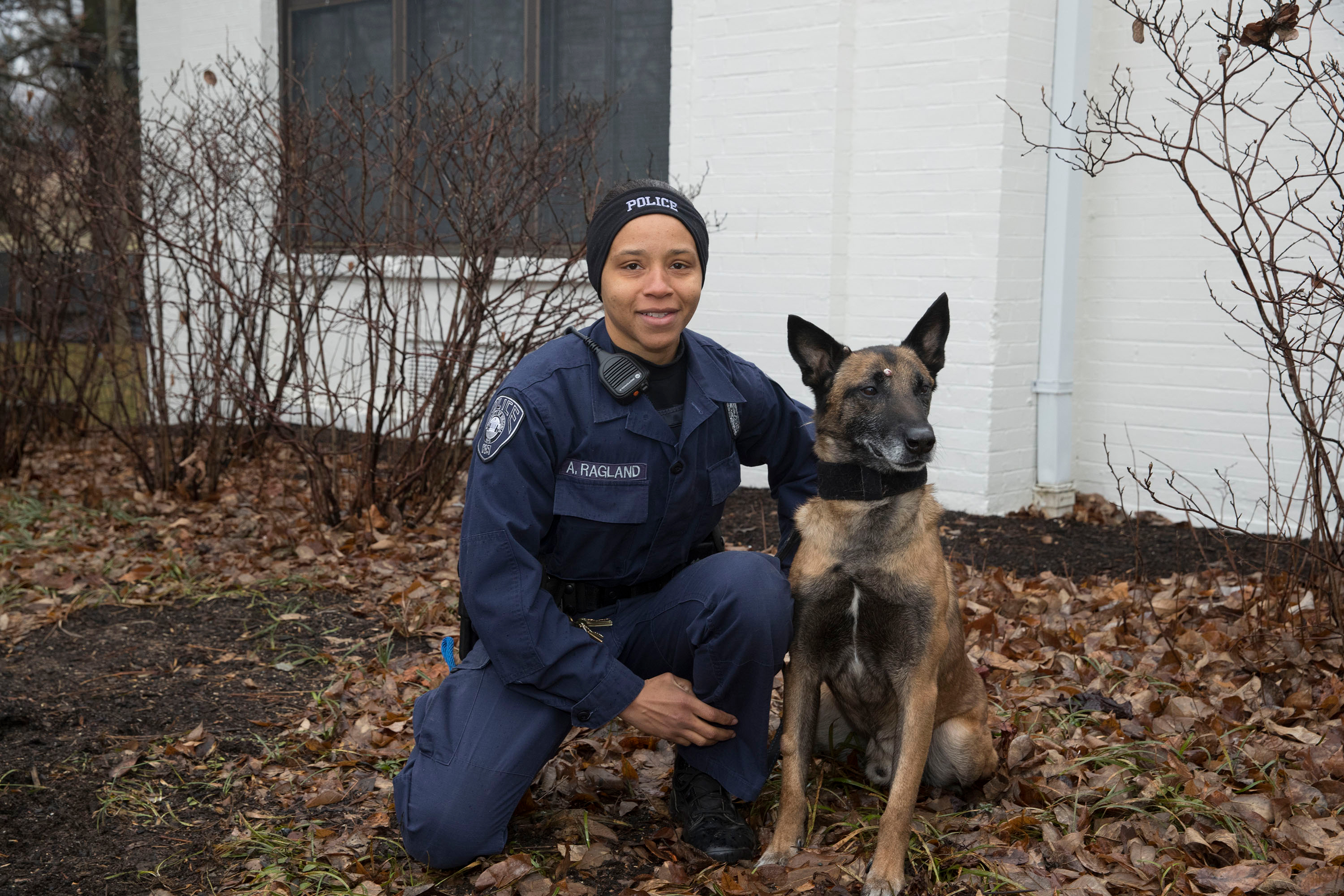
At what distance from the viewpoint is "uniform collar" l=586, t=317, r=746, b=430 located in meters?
2.79

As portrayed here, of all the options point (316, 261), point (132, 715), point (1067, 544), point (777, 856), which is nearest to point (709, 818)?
point (777, 856)

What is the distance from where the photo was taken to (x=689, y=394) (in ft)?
9.52

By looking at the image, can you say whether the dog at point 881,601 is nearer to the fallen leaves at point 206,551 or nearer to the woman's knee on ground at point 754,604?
the woman's knee on ground at point 754,604

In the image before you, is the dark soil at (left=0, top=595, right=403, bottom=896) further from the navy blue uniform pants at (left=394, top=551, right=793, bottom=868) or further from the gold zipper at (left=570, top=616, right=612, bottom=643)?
the gold zipper at (left=570, top=616, right=612, bottom=643)

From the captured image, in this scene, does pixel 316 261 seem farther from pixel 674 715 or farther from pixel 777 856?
pixel 777 856

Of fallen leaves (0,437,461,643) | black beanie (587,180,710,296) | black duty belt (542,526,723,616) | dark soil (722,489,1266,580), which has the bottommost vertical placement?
fallen leaves (0,437,461,643)

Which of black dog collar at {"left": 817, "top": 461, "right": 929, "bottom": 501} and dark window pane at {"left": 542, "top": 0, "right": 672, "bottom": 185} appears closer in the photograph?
black dog collar at {"left": 817, "top": 461, "right": 929, "bottom": 501}

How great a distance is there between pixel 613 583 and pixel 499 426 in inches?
22.1

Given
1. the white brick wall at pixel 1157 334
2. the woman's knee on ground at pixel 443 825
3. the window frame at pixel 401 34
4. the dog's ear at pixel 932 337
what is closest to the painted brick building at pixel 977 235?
the white brick wall at pixel 1157 334

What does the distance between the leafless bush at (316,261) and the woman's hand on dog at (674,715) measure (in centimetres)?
303

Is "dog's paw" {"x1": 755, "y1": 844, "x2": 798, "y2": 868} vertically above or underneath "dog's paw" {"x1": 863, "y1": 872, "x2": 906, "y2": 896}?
underneath

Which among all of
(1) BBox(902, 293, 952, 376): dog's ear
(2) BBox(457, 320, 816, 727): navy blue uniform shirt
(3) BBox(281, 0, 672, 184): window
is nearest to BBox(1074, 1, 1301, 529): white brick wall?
(3) BBox(281, 0, 672, 184): window

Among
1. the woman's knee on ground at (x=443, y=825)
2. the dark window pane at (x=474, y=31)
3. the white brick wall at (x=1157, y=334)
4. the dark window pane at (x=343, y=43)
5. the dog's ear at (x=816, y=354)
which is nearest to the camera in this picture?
the woman's knee on ground at (x=443, y=825)

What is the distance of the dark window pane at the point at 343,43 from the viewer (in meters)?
9.15
